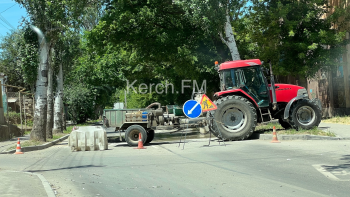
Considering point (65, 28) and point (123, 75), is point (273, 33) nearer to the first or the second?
point (65, 28)

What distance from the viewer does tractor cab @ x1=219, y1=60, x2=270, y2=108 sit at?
1648cm

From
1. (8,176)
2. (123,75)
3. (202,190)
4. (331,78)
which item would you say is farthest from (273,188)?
(123,75)

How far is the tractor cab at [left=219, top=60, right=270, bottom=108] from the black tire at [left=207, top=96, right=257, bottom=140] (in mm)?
626

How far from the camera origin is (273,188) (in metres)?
7.22

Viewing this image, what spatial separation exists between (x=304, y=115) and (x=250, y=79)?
8.02 ft

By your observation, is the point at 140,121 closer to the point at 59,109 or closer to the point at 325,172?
the point at 325,172

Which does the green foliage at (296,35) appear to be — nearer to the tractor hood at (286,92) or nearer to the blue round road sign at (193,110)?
the tractor hood at (286,92)

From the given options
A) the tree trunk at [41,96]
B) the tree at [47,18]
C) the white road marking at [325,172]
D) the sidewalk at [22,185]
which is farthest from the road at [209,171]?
the tree at [47,18]

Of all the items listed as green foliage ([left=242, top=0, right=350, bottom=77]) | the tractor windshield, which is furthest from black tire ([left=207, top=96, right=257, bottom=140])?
green foliage ([left=242, top=0, right=350, bottom=77])

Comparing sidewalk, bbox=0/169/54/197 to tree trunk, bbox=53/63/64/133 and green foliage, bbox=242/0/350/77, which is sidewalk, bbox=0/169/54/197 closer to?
green foliage, bbox=242/0/350/77

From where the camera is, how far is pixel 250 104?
1608 cm

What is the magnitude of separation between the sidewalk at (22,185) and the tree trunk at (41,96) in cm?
942

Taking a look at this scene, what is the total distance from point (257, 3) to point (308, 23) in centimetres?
352

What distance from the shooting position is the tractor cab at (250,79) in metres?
16.5
